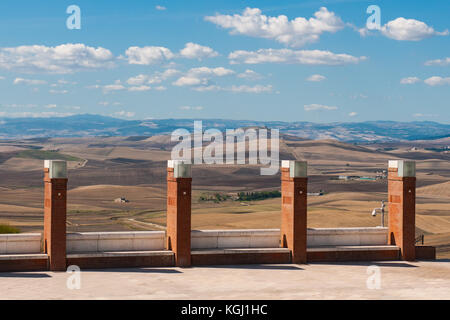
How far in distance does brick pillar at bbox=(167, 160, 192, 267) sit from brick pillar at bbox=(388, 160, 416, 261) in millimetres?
8074

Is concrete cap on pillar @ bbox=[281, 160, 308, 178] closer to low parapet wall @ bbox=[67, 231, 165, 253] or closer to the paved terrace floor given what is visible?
the paved terrace floor

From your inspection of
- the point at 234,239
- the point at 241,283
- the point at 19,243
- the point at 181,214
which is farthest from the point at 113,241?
the point at 241,283

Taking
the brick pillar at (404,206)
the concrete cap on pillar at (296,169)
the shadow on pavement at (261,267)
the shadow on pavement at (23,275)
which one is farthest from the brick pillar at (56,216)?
the brick pillar at (404,206)

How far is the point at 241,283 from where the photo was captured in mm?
20969

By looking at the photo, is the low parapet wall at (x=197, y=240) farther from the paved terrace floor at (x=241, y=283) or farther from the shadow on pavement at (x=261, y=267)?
the paved terrace floor at (x=241, y=283)

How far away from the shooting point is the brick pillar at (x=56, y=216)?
74.5 ft

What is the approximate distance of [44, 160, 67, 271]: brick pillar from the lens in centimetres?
2270

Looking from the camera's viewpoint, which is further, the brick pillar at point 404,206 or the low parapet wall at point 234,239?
the brick pillar at point 404,206

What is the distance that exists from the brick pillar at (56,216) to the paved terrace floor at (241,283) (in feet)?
2.16

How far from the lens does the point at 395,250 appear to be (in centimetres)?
2628

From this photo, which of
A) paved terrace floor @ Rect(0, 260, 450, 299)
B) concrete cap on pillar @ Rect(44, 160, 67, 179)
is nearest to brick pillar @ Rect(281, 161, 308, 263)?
paved terrace floor @ Rect(0, 260, 450, 299)
